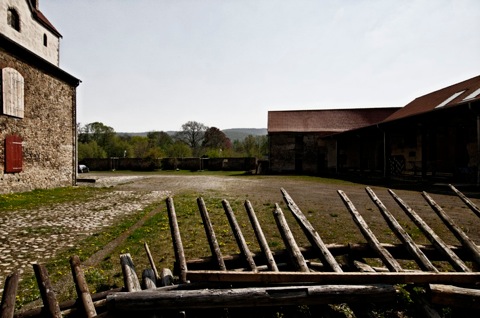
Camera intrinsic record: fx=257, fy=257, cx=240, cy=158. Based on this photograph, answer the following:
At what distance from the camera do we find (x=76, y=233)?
5.48m

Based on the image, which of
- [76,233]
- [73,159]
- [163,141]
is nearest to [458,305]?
[76,233]

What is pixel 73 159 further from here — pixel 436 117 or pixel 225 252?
pixel 436 117

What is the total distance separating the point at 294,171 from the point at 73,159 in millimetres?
21894

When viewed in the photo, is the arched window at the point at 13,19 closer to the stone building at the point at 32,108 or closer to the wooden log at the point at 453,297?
the stone building at the point at 32,108

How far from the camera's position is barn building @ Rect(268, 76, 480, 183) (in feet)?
50.6

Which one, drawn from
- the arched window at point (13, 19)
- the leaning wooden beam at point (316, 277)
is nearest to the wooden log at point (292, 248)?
the leaning wooden beam at point (316, 277)

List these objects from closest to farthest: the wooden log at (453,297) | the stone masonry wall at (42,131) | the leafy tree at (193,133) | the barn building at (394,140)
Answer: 1. the wooden log at (453,297)
2. the stone masonry wall at (42,131)
3. the barn building at (394,140)
4. the leafy tree at (193,133)

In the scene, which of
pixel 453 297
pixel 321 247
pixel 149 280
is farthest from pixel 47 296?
pixel 453 297

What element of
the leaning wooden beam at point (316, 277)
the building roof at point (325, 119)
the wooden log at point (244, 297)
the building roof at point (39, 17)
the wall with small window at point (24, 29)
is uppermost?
the building roof at point (39, 17)

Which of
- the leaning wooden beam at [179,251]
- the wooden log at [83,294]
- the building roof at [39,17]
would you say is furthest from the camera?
the building roof at [39,17]

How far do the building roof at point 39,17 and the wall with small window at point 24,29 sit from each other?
16 cm

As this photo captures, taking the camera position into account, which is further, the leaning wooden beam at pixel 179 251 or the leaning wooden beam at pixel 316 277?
the leaning wooden beam at pixel 179 251

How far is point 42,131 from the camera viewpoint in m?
13.4

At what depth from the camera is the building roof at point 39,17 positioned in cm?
1592
